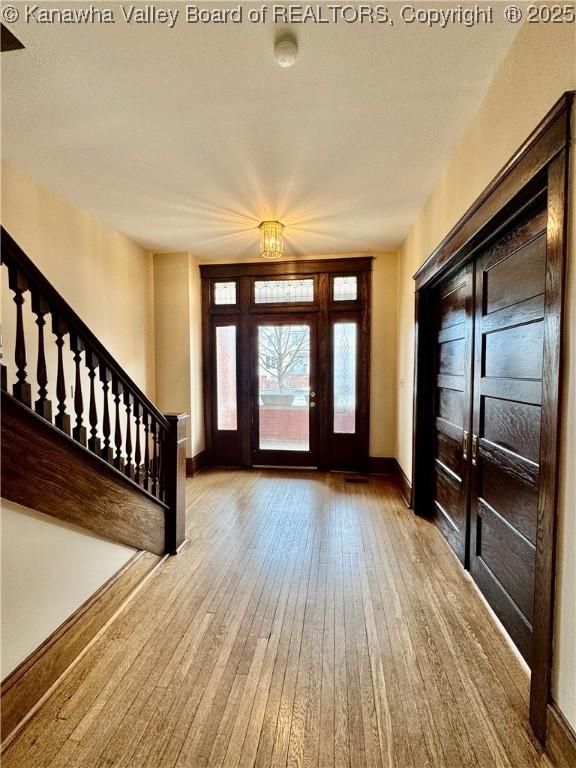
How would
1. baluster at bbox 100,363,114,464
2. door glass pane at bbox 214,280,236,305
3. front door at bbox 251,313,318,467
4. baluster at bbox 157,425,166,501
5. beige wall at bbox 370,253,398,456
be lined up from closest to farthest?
1. baluster at bbox 100,363,114,464
2. baluster at bbox 157,425,166,501
3. beige wall at bbox 370,253,398,456
4. front door at bbox 251,313,318,467
5. door glass pane at bbox 214,280,236,305

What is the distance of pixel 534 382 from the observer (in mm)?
1527

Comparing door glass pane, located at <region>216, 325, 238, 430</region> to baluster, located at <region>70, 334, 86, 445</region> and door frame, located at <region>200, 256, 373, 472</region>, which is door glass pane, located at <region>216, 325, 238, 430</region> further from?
baluster, located at <region>70, 334, 86, 445</region>

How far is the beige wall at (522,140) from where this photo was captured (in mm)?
1147

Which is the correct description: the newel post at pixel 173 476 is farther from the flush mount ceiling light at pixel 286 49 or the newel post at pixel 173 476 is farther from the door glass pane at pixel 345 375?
the door glass pane at pixel 345 375

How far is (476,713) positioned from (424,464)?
199 cm

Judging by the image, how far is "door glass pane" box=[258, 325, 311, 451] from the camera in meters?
4.62

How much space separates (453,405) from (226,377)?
10.2 ft

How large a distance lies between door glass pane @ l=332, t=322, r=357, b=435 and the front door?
0.28 m

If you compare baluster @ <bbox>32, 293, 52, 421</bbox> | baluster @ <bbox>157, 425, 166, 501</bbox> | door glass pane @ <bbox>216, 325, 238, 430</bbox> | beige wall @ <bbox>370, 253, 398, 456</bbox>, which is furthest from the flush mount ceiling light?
door glass pane @ <bbox>216, 325, 238, 430</bbox>

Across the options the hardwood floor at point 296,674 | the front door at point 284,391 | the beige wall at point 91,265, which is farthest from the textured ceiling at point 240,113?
the hardwood floor at point 296,674

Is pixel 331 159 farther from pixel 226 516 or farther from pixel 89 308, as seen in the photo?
pixel 226 516

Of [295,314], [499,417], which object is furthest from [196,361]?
[499,417]

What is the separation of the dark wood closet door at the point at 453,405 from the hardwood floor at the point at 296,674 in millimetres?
344

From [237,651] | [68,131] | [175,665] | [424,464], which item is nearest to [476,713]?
[237,651]
